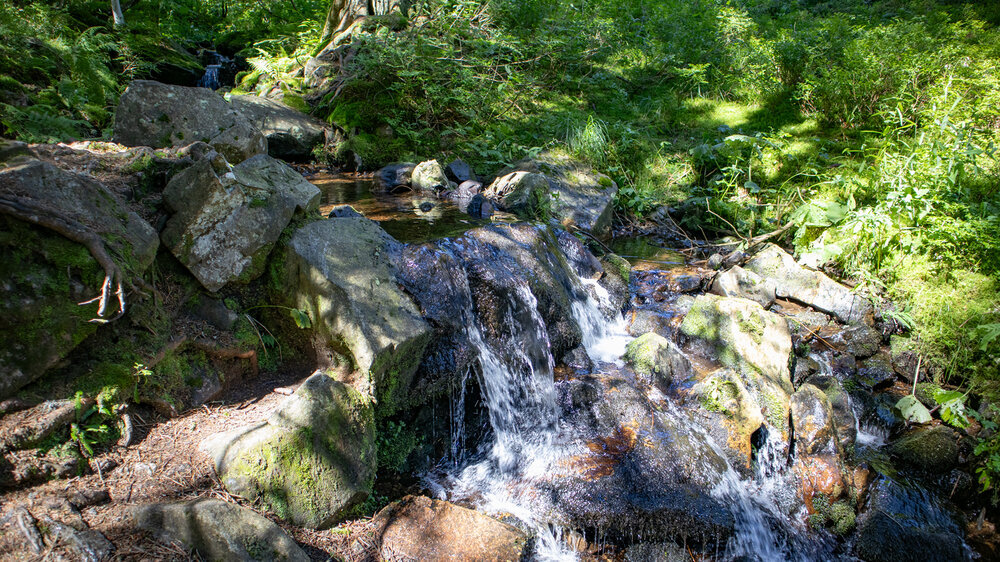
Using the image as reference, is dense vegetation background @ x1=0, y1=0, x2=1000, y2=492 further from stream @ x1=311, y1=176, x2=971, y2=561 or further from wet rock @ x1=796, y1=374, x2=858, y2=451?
stream @ x1=311, y1=176, x2=971, y2=561

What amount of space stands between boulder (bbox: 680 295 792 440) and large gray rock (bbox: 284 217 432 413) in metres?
3.36

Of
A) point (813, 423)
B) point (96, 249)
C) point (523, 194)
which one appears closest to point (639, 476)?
point (813, 423)

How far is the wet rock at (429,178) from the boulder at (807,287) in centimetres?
497

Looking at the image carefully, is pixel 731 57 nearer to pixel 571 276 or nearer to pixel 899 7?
pixel 899 7

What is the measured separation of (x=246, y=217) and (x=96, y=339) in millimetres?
1224


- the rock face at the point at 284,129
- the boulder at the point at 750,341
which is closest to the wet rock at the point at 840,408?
the boulder at the point at 750,341

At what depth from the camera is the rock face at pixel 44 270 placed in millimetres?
2523

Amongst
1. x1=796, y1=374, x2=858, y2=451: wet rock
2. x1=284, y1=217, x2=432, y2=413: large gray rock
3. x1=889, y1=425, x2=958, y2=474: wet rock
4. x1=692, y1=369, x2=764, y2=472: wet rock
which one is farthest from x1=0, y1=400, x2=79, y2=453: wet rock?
x1=889, y1=425, x2=958, y2=474: wet rock

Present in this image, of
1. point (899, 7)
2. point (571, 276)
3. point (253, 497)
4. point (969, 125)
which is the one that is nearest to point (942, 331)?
point (969, 125)

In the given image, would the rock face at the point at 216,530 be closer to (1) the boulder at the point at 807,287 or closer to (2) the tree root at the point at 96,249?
(2) the tree root at the point at 96,249

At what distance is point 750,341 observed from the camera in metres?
5.34

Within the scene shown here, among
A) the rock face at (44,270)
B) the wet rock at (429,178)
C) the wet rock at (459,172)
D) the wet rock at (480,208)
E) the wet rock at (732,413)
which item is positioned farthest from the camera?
the wet rock at (459,172)

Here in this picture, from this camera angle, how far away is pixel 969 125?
6.37 meters

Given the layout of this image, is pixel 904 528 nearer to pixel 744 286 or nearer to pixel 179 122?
pixel 744 286
